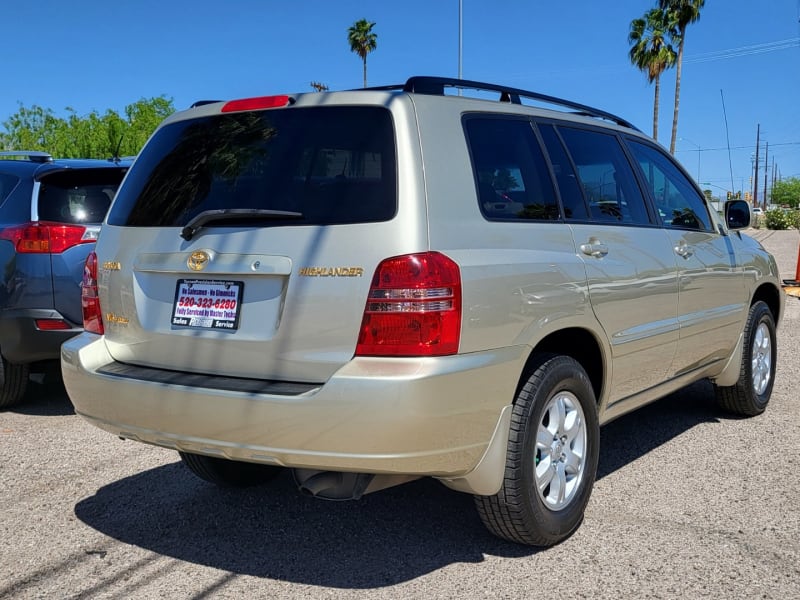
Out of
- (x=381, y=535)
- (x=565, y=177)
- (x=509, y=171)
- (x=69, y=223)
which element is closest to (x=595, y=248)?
(x=565, y=177)

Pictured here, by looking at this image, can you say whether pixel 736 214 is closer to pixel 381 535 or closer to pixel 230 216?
pixel 381 535

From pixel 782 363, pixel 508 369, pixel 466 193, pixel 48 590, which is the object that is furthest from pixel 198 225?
pixel 782 363

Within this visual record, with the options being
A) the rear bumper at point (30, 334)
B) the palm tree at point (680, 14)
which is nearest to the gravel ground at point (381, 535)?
the rear bumper at point (30, 334)

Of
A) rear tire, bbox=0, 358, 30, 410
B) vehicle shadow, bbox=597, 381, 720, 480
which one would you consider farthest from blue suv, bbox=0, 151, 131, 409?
vehicle shadow, bbox=597, 381, 720, 480

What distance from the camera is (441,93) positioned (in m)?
3.38

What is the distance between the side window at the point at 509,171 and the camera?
132 inches

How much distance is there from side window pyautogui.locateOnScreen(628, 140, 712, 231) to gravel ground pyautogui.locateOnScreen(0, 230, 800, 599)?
138cm

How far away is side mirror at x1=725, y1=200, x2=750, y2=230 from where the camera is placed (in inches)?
217

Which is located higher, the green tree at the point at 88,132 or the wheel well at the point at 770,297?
the green tree at the point at 88,132

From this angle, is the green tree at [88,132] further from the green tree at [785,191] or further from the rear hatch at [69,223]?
the green tree at [785,191]

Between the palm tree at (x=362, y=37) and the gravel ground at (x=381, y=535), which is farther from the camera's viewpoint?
the palm tree at (x=362, y=37)

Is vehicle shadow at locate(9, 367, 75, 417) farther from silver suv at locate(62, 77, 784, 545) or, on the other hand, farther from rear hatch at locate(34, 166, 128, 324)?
silver suv at locate(62, 77, 784, 545)

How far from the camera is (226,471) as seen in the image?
4.28 metres

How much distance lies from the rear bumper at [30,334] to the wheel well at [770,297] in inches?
184
